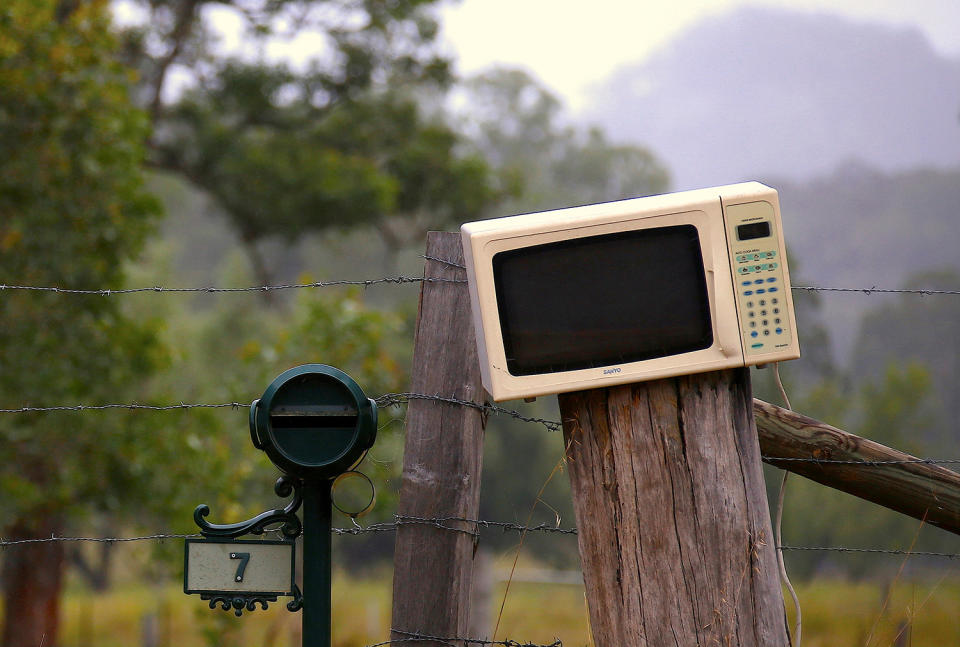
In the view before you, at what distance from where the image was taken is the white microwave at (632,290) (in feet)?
5.10

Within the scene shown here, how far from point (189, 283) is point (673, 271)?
105 ft

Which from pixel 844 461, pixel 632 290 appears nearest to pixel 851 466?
pixel 844 461

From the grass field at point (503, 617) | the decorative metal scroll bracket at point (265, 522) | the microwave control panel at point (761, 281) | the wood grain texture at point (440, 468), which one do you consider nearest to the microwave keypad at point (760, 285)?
the microwave control panel at point (761, 281)

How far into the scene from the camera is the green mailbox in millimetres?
1764

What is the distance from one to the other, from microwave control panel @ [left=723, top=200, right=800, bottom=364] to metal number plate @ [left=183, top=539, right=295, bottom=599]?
963 millimetres

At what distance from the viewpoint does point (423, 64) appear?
993cm

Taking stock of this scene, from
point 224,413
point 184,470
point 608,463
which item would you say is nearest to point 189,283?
point 224,413

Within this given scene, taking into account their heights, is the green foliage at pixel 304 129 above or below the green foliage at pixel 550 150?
below

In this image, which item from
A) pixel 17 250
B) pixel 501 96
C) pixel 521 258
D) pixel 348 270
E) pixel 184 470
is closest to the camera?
pixel 521 258

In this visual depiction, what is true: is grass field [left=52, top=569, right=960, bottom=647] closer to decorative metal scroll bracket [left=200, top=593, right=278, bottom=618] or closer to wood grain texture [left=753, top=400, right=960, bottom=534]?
wood grain texture [left=753, top=400, right=960, bottom=534]

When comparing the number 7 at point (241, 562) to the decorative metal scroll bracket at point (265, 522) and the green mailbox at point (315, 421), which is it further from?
the green mailbox at point (315, 421)

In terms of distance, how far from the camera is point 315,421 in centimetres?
180

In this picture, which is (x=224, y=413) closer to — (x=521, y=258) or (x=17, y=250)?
(x=17, y=250)

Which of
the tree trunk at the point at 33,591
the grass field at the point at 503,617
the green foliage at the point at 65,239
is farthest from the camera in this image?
the tree trunk at the point at 33,591
